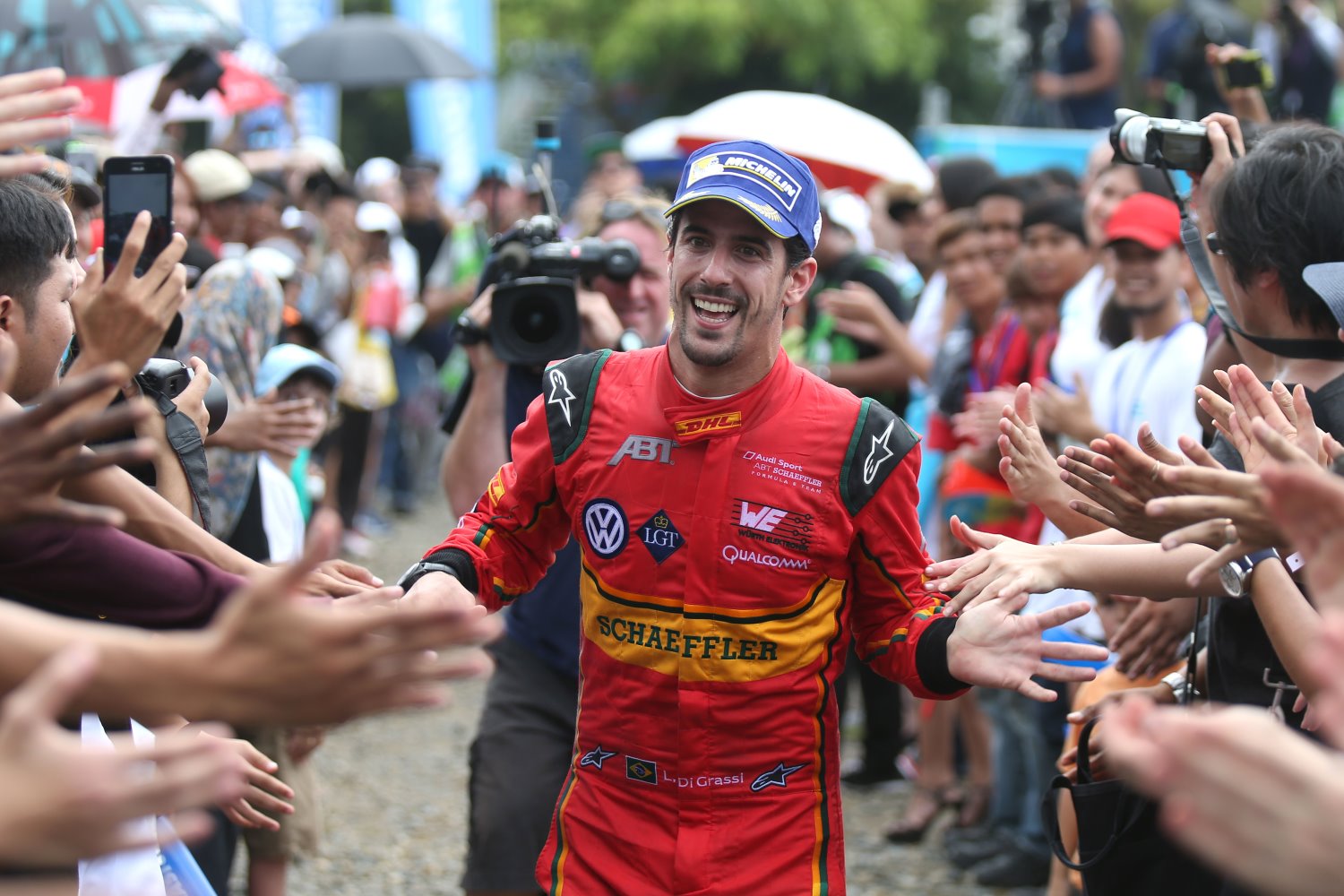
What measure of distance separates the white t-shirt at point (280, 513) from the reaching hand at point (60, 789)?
3097 mm

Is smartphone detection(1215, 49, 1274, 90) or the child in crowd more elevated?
smartphone detection(1215, 49, 1274, 90)

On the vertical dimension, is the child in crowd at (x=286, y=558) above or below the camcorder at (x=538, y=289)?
below

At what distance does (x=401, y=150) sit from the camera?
1273 inches

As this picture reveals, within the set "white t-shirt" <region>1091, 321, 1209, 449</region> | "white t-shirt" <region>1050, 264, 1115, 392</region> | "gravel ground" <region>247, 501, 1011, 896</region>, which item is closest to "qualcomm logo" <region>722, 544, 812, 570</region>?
"white t-shirt" <region>1091, 321, 1209, 449</region>

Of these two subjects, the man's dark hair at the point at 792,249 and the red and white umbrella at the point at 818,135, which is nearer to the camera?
the man's dark hair at the point at 792,249

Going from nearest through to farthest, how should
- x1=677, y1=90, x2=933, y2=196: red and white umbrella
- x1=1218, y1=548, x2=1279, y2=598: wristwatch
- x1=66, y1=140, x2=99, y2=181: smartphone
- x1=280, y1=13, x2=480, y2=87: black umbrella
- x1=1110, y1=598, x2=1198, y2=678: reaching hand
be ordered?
x1=1218, y1=548, x2=1279, y2=598: wristwatch, x1=1110, y1=598, x2=1198, y2=678: reaching hand, x1=66, y1=140, x2=99, y2=181: smartphone, x1=677, y1=90, x2=933, y2=196: red and white umbrella, x1=280, y1=13, x2=480, y2=87: black umbrella

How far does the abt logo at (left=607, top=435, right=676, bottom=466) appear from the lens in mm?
3055

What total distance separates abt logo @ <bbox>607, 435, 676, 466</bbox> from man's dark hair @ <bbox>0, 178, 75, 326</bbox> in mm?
1176

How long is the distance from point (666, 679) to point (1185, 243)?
5.51 feet

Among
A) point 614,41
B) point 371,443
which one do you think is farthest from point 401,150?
point 371,443

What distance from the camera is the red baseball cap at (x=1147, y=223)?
496cm

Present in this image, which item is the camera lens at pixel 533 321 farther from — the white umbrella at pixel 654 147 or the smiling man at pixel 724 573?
the white umbrella at pixel 654 147

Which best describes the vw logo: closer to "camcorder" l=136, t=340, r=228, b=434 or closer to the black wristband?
the black wristband

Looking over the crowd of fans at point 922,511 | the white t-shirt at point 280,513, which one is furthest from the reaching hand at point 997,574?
the white t-shirt at point 280,513
